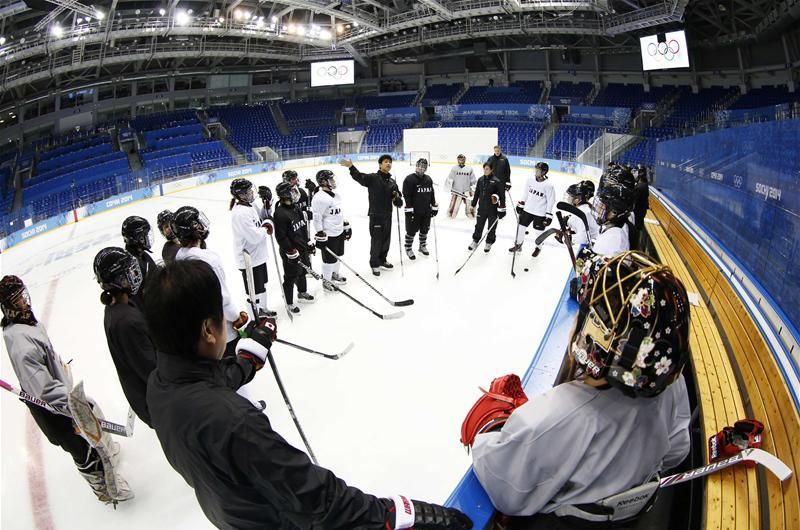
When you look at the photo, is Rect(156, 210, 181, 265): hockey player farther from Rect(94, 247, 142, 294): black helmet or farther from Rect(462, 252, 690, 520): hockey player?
Rect(462, 252, 690, 520): hockey player

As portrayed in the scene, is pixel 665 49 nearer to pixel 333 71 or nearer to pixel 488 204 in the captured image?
pixel 488 204

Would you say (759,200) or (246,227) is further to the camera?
(246,227)

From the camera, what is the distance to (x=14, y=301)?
2.89 metres

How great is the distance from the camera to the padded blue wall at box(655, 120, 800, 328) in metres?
3.22

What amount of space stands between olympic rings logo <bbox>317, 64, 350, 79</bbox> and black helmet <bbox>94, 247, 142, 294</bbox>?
2828 centimetres

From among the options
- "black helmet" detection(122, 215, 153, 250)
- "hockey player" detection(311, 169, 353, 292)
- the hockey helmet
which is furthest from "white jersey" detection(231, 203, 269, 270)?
"black helmet" detection(122, 215, 153, 250)

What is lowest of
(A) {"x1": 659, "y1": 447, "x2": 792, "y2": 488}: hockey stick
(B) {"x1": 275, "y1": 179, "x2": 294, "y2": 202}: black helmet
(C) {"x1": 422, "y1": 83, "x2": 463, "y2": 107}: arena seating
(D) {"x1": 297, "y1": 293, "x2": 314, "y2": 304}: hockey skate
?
(A) {"x1": 659, "y1": 447, "x2": 792, "y2": 488}: hockey stick

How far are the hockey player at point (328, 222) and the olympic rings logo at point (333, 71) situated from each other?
24610 millimetres

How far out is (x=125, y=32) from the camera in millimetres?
19078

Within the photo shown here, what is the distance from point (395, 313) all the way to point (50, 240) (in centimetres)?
1152

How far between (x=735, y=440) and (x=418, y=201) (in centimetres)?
607

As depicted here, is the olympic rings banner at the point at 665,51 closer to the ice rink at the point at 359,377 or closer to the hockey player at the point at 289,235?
the ice rink at the point at 359,377

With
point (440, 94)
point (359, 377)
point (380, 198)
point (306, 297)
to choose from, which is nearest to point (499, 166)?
point (380, 198)

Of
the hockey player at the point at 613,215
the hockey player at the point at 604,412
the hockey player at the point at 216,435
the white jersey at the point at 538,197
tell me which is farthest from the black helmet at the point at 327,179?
the hockey player at the point at 604,412
